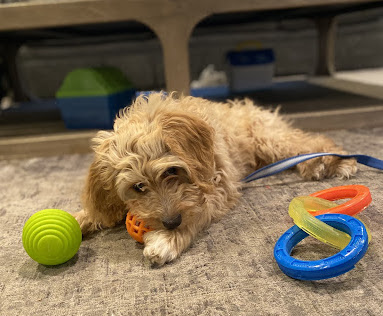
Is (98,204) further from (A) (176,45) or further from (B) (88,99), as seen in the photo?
(B) (88,99)

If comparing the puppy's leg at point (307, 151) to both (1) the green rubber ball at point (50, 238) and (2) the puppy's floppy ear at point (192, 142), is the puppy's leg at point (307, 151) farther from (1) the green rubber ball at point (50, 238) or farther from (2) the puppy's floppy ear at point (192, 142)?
(1) the green rubber ball at point (50, 238)

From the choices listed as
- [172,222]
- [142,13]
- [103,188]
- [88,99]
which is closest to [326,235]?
[172,222]

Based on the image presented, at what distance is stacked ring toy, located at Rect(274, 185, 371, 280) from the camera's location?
0.99m

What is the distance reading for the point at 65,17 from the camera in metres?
2.34

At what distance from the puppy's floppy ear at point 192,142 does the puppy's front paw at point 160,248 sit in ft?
0.75

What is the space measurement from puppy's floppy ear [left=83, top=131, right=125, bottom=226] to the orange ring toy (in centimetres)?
74

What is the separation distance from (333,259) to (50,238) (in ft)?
2.81

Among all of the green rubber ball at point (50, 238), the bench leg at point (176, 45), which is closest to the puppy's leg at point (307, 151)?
the bench leg at point (176, 45)

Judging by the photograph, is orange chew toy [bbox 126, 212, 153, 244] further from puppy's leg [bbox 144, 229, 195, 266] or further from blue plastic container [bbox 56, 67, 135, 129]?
blue plastic container [bbox 56, 67, 135, 129]

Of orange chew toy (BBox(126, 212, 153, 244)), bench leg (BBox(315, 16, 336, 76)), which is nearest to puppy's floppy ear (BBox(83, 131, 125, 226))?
orange chew toy (BBox(126, 212, 153, 244))

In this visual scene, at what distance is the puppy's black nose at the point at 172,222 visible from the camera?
1.21m

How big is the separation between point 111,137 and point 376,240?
97 cm

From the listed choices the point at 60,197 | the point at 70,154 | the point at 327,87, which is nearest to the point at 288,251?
the point at 60,197

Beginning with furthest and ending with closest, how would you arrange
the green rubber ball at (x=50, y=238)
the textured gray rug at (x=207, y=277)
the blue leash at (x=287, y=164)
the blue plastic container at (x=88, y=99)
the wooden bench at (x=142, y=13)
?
the blue plastic container at (x=88, y=99) < the wooden bench at (x=142, y=13) < the blue leash at (x=287, y=164) < the green rubber ball at (x=50, y=238) < the textured gray rug at (x=207, y=277)
